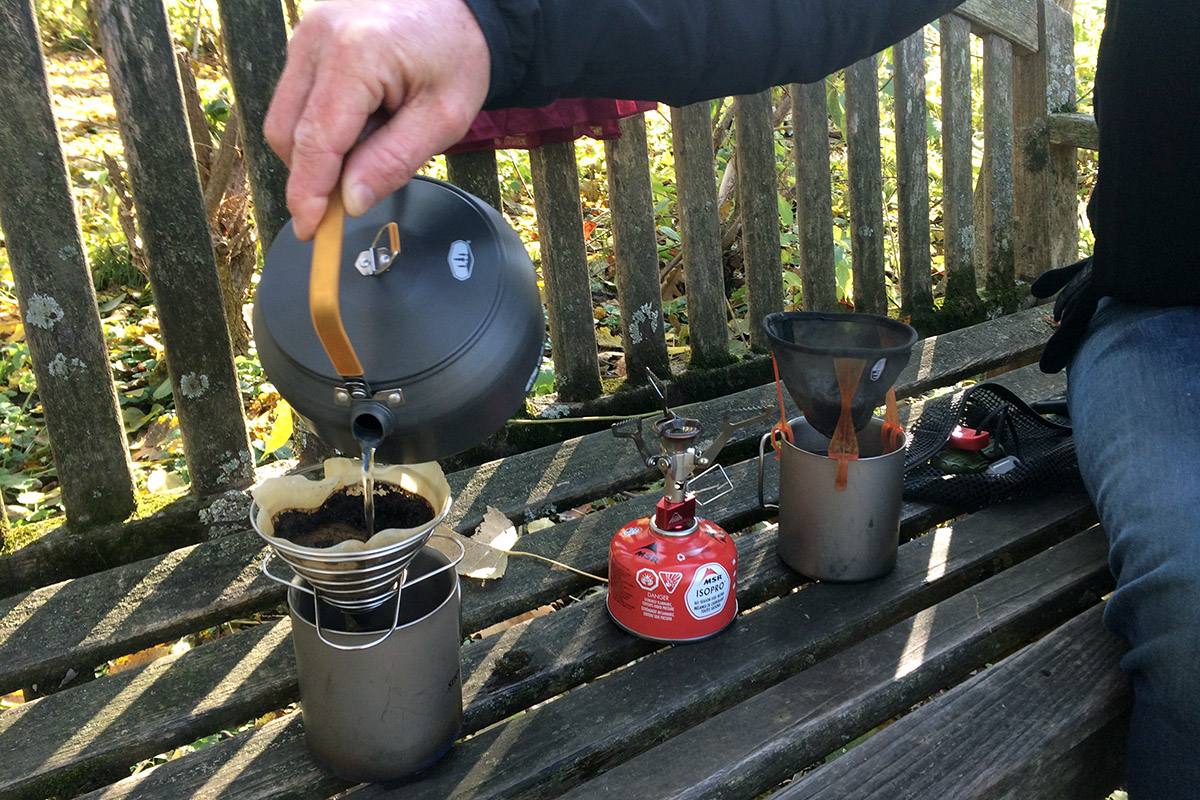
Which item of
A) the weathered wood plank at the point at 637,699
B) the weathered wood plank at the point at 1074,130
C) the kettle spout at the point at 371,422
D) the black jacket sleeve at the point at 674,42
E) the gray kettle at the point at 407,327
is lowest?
the weathered wood plank at the point at 637,699

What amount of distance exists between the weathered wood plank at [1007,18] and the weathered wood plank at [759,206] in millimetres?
832

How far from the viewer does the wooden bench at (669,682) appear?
129 cm

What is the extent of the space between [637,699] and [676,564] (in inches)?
8.6

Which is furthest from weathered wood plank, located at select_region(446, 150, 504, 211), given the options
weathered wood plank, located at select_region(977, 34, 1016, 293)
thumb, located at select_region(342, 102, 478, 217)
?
weathered wood plank, located at select_region(977, 34, 1016, 293)

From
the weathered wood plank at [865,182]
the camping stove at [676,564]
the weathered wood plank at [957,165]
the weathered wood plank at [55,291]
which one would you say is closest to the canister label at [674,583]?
the camping stove at [676,564]

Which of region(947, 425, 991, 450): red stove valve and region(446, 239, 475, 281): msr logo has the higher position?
region(446, 239, 475, 281): msr logo

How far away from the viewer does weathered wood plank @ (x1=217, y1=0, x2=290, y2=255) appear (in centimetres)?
195

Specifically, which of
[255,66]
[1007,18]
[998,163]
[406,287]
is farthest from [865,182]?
[406,287]

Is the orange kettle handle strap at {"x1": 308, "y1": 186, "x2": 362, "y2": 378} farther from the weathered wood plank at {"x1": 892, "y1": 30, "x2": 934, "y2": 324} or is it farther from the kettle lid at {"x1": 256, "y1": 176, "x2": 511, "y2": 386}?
the weathered wood plank at {"x1": 892, "y1": 30, "x2": 934, "y2": 324}

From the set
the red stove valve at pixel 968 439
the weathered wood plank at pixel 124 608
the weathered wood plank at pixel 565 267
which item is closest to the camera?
the weathered wood plank at pixel 124 608

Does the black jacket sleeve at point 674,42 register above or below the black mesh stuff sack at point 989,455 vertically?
above

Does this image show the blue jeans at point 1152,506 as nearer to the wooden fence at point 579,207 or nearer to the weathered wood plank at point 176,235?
the wooden fence at point 579,207

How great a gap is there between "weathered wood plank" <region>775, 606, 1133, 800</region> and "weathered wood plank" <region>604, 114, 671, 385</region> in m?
1.36

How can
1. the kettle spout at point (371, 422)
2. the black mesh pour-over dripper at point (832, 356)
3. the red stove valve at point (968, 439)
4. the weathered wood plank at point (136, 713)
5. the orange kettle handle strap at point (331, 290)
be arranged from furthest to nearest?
the red stove valve at point (968, 439), the black mesh pour-over dripper at point (832, 356), the weathered wood plank at point (136, 713), the kettle spout at point (371, 422), the orange kettle handle strap at point (331, 290)
